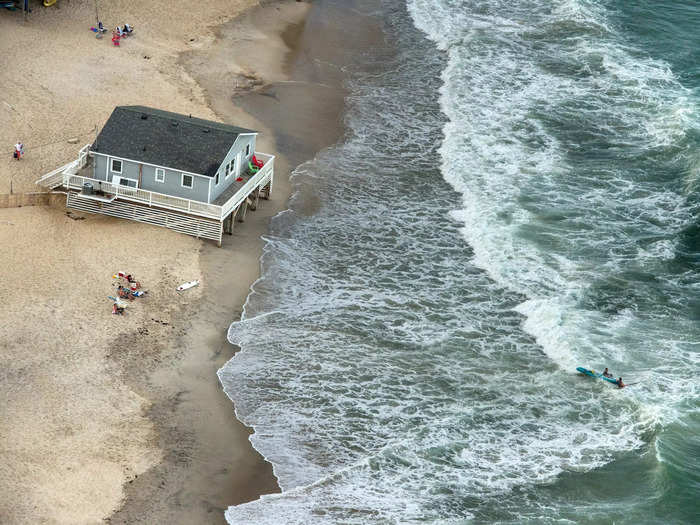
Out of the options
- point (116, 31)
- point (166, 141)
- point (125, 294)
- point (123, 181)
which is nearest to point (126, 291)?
point (125, 294)

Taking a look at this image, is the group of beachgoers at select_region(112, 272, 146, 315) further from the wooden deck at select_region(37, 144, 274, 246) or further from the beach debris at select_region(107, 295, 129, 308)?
the wooden deck at select_region(37, 144, 274, 246)

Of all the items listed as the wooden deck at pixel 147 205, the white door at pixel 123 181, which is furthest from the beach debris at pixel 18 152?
the white door at pixel 123 181

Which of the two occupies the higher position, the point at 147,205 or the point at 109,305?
the point at 147,205

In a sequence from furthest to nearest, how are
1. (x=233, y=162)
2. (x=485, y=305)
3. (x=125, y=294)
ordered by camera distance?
(x=233, y=162) → (x=485, y=305) → (x=125, y=294)

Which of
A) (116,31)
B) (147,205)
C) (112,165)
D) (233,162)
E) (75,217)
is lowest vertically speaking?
(75,217)

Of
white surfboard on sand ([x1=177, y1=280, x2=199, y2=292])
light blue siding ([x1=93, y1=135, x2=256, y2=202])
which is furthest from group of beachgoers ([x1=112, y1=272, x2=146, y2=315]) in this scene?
light blue siding ([x1=93, y1=135, x2=256, y2=202])

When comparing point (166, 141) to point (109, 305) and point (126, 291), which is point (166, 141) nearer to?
point (126, 291)

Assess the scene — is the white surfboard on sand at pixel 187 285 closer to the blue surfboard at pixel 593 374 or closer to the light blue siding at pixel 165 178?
the light blue siding at pixel 165 178

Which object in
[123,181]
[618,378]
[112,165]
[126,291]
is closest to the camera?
[618,378]
